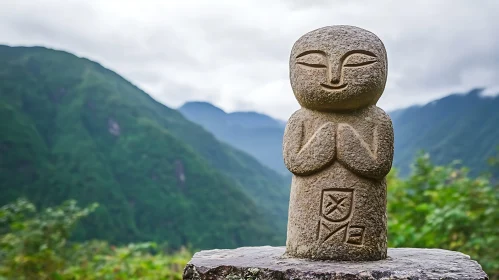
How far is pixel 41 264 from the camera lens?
21.6 ft

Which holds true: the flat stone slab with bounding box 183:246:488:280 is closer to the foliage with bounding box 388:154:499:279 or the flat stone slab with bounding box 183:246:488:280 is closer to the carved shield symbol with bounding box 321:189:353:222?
the carved shield symbol with bounding box 321:189:353:222

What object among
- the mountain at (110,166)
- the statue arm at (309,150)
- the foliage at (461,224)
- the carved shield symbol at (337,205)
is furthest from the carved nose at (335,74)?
the mountain at (110,166)

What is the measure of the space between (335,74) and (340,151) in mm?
553

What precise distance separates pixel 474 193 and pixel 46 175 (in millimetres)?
12880

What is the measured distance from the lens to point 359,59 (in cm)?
351

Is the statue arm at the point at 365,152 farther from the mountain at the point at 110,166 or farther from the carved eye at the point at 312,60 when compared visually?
the mountain at the point at 110,166

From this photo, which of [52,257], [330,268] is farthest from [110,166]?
[330,268]

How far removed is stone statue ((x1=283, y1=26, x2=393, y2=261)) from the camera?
11.4 ft

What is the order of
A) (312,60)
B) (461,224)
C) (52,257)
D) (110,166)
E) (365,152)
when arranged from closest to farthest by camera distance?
(365,152) → (312,60) → (461,224) → (52,257) → (110,166)

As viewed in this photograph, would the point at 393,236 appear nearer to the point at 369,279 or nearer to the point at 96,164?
the point at 369,279

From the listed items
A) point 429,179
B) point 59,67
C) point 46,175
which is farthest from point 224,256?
point 59,67

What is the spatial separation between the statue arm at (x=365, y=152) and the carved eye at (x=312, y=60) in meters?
0.48

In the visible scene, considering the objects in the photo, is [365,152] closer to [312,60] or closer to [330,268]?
[312,60]

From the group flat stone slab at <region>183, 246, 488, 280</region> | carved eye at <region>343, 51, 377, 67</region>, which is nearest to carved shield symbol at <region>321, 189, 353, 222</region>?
flat stone slab at <region>183, 246, 488, 280</region>
